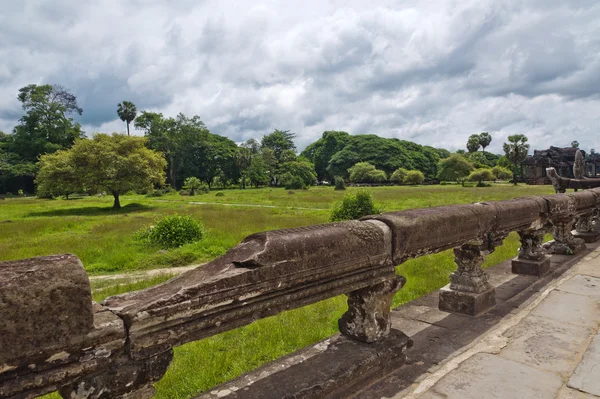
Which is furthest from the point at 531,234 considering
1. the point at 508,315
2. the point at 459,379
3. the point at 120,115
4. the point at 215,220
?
the point at 120,115

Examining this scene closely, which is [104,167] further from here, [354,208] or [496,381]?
[496,381]

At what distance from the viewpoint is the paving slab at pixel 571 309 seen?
3.71 metres

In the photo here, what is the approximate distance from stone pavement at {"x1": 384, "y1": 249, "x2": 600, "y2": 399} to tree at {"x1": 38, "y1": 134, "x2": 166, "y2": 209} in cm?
2507

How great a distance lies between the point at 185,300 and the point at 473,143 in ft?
326

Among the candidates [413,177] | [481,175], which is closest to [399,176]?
[413,177]

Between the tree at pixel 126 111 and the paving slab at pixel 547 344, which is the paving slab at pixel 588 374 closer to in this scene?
the paving slab at pixel 547 344

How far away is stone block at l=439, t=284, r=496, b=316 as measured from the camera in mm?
3863

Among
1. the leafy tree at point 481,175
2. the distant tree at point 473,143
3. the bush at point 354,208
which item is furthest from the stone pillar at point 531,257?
the distant tree at point 473,143

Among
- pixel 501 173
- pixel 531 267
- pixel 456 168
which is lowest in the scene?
pixel 531 267

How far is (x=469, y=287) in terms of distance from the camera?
397 cm

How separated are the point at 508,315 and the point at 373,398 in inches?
88.4

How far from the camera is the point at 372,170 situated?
64125 millimetres

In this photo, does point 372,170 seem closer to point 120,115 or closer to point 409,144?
point 409,144

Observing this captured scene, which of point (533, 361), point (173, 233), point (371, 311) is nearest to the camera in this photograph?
point (371, 311)
